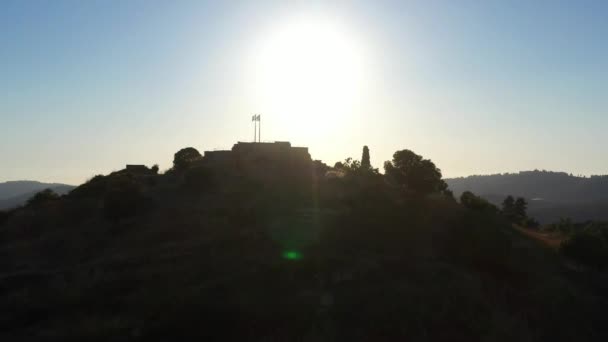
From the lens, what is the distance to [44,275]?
29953 mm

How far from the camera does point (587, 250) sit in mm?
38406

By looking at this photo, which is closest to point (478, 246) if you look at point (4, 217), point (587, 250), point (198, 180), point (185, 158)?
point (587, 250)

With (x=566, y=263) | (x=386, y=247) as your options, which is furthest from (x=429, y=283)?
(x=566, y=263)

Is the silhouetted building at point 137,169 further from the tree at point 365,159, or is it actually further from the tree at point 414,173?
the tree at point 414,173

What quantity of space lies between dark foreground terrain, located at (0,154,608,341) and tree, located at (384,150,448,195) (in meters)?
2.87

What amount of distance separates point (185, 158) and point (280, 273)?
42.3m

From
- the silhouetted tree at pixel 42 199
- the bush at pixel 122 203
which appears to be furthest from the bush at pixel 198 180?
the silhouetted tree at pixel 42 199

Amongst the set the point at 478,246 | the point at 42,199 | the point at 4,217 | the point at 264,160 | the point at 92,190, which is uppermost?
the point at 264,160

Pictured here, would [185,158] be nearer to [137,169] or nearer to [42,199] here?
[137,169]

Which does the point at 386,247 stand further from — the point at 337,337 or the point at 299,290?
the point at 337,337

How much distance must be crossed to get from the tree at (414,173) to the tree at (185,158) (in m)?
25.1

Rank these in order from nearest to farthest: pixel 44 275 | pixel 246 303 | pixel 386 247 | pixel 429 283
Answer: pixel 246 303
pixel 429 283
pixel 44 275
pixel 386 247

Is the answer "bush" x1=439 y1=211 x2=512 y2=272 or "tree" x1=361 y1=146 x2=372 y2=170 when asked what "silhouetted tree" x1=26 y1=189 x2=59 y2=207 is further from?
"bush" x1=439 y1=211 x2=512 y2=272

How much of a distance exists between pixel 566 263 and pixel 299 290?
23.6 meters
